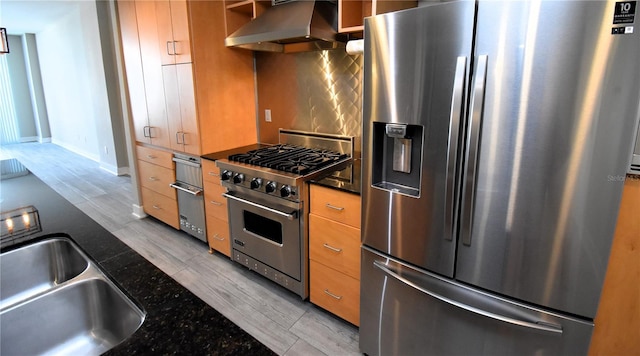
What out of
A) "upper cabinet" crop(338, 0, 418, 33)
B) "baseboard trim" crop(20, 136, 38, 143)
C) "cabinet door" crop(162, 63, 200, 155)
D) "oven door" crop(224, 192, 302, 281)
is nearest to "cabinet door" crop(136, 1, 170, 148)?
"cabinet door" crop(162, 63, 200, 155)

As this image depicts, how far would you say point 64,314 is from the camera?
0.94 m

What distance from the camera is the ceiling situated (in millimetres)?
5281

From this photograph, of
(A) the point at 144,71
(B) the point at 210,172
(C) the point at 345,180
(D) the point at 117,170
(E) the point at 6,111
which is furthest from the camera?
(E) the point at 6,111

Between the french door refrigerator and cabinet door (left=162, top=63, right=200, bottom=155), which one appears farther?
cabinet door (left=162, top=63, right=200, bottom=155)

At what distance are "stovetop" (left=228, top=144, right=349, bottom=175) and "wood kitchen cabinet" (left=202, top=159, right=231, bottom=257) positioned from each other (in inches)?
11.9

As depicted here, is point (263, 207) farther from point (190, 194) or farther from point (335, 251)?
point (190, 194)

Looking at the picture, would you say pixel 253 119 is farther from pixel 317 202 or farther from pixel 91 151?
pixel 91 151

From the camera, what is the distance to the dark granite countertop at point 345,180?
6.38ft

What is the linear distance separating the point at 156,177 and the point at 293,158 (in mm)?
1765

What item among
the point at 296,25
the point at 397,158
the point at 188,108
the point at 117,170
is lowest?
the point at 117,170

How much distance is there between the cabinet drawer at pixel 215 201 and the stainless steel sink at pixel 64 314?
1655mm

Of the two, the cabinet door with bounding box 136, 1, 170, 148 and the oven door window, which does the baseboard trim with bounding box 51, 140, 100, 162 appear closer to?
the cabinet door with bounding box 136, 1, 170, 148

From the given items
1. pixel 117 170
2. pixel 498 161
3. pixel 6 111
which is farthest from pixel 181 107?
pixel 6 111

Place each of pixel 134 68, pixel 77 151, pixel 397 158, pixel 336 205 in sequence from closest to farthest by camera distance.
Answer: pixel 397 158, pixel 336 205, pixel 134 68, pixel 77 151
